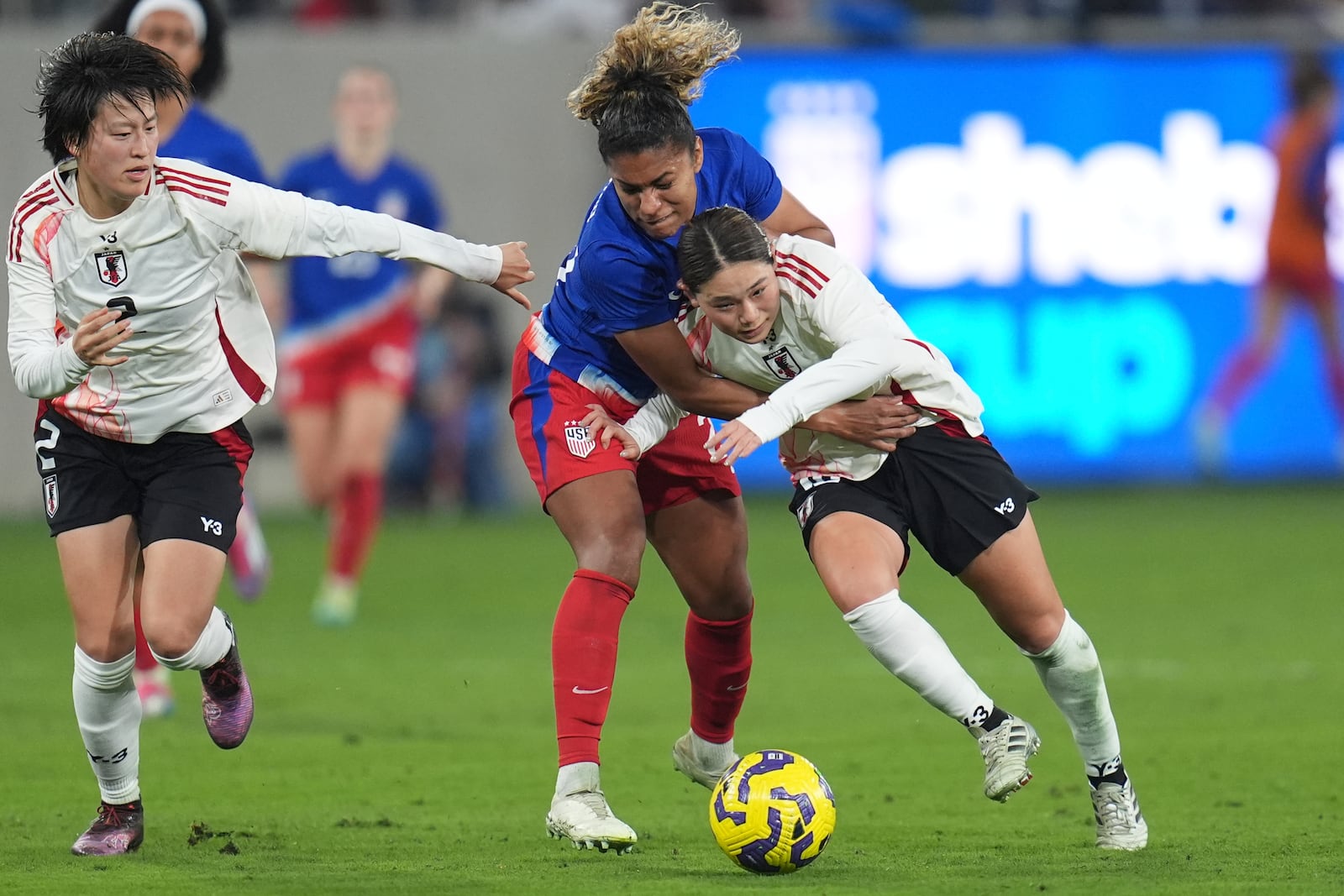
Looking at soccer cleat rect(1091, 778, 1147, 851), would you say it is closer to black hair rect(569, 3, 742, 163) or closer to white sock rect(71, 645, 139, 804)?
black hair rect(569, 3, 742, 163)

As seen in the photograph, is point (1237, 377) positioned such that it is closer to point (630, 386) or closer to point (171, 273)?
point (630, 386)

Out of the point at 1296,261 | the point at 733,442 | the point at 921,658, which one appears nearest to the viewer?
the point at 733,442

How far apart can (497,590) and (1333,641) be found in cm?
484

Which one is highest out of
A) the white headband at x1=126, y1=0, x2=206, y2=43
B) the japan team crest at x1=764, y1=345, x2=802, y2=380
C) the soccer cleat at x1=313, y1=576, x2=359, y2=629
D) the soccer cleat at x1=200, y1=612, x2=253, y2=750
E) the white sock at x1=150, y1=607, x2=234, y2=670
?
the white headband at x1=126, y1=0, x2=206, y2=43

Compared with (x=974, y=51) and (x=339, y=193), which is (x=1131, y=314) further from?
(x=339, y=193)

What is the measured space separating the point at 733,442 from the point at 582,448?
0.82 meters

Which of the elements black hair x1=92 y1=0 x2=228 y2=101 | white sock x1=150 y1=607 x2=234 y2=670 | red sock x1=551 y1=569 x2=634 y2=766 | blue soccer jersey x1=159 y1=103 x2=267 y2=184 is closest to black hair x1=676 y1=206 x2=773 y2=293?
red sock x1=551 y1=569 x2=634 y2=766

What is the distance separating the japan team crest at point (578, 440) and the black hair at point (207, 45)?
8.30 feet

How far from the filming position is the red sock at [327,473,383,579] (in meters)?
10.4

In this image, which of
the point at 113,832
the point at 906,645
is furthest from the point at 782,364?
the point at 113,832

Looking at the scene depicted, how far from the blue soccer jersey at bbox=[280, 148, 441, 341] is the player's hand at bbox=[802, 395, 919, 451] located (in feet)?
19.4

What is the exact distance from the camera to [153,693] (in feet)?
26.4

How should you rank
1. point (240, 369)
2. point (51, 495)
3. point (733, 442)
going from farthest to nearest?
1. point (240, 369)
2. point (51, 495)
3. point (733, 442)

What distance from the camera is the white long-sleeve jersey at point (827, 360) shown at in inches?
204
